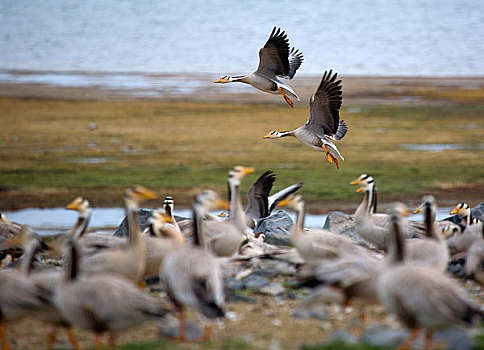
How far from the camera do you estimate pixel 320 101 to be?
13.0 m

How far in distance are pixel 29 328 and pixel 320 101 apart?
7212 millimetres

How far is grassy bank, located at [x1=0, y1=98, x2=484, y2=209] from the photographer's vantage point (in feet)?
58.5

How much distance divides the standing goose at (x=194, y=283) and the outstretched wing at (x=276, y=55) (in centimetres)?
734

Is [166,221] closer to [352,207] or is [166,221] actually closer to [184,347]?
[184,347]

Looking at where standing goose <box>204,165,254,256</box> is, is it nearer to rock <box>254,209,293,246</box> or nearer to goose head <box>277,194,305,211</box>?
goose head <box>277,194,305,211</box>

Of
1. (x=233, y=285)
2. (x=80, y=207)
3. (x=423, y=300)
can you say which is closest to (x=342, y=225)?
(x=233, y=285)

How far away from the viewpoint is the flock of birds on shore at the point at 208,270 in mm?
6113

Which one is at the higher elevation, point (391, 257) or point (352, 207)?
point (391, 257)

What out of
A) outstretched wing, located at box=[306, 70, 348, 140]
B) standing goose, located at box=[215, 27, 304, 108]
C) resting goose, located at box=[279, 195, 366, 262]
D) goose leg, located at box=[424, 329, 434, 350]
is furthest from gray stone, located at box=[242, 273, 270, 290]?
standing goose, located at box=[215, 27, 304, 108]

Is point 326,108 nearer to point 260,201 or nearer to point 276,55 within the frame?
point 276,55

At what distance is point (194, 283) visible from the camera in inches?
262

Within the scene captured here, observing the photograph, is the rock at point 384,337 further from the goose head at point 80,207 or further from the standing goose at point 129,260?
the goose head at point 80,207

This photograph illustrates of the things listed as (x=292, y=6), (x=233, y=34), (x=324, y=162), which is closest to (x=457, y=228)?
(x=324, y=162)

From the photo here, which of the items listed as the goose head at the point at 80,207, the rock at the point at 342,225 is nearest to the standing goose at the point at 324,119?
the rock at the point at 342,225
